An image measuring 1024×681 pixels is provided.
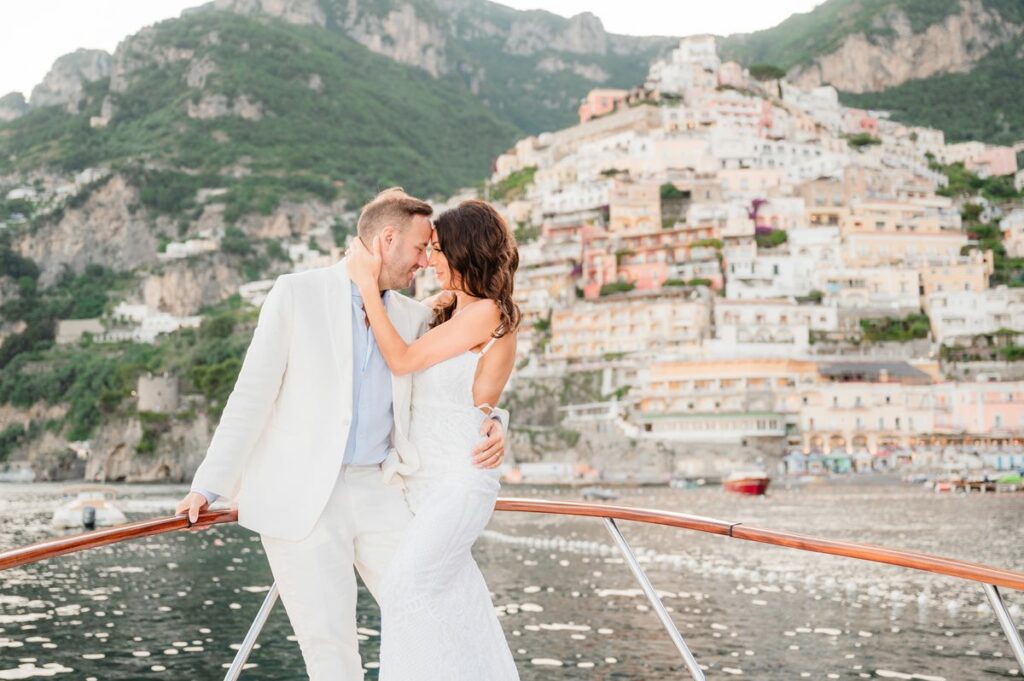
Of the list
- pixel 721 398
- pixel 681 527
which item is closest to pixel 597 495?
pixel 721 398

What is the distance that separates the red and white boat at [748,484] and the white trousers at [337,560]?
47796 mm

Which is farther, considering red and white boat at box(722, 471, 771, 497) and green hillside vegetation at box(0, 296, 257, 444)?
green hillside vegetation at box(0, 296, 257, 444)

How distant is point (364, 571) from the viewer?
359 centimetres

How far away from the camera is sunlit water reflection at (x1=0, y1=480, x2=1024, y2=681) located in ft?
48.3

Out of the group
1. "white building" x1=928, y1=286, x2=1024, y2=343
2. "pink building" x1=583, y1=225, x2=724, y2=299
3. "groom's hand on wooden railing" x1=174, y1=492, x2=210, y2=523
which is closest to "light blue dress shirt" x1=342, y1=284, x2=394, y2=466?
"groom's hand on wooden railing" x1=174, y1=492, x2=210, y2=523

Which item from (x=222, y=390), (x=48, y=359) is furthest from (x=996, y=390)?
Result: (x=48, y=359)

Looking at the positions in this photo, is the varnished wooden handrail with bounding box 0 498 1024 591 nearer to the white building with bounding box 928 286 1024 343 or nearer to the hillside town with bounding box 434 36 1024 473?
the hillside town with bounding box 434 36 1024 473

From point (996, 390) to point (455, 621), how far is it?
61730 millimetres

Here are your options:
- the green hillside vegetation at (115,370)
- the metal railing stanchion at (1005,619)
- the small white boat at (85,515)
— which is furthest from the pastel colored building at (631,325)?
the metal railing stanchion at (1005,619)

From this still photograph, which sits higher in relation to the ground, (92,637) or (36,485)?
(92,637)

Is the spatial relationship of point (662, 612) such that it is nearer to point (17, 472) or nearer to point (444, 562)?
point (444, 562)

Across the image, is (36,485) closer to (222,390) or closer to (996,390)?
(222,390)

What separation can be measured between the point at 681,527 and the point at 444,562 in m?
0.67

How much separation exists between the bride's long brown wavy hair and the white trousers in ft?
1.99
